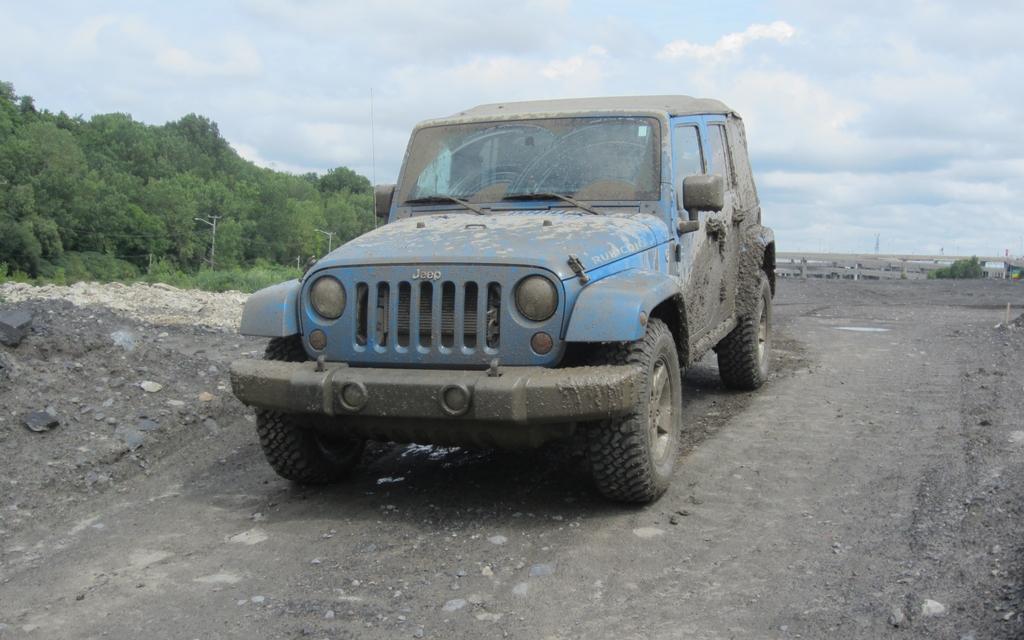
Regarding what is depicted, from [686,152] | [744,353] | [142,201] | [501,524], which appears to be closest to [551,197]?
[686,152]

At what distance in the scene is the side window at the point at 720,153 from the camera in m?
7.09

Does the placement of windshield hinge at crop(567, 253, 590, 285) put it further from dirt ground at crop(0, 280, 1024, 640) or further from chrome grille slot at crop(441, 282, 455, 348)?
dirt ground at crop(0, 280, 1024, 640)

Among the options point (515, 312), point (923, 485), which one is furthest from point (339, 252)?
point (923, 485)

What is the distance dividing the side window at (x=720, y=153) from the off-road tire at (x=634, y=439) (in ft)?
8.35

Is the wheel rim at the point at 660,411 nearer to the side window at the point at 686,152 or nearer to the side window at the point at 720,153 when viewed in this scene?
the side window at the point at 686,152

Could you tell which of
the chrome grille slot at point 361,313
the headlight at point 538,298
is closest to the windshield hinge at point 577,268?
the headlight at point 538,298

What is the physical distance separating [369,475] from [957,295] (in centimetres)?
1672

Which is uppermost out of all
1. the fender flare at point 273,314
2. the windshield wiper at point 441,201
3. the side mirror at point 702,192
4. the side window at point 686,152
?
the side window at point 686,152

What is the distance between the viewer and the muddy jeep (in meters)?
4.43

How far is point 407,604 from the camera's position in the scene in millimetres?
3760

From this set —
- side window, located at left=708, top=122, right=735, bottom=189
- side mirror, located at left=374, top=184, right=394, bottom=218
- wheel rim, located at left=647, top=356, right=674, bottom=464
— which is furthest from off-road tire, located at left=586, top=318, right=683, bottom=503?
side window, located at left=708, top=122, right=735, bottom=189

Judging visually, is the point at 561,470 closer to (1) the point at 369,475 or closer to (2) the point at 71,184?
(1) the point at 369,475

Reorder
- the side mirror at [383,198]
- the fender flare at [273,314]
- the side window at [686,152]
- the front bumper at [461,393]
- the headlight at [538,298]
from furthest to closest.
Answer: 1. the side mirror at [383,198]
2. the side window at [686,152]
3. the fender flare at [273,314]
4. the headlight at [538,298]
5. the front bumper at [461,393]

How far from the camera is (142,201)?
8731cm
